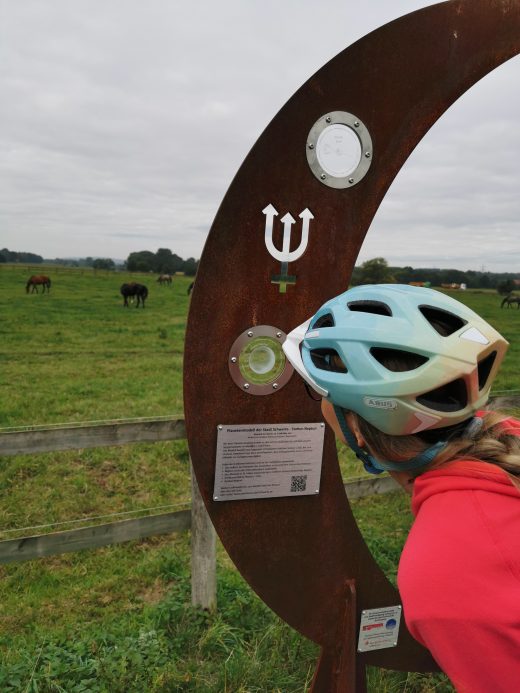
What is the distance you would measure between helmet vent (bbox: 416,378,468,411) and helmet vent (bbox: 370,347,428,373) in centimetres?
9

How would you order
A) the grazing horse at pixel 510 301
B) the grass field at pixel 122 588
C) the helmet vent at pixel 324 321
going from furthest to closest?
1. the grazing horse at pixel 510 301
2. the grass field at pixel 122 588
3. the helmet vent at pixel 324 321

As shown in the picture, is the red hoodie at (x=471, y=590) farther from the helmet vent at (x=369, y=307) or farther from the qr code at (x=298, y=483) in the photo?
the qr code at (x=298, y=483)

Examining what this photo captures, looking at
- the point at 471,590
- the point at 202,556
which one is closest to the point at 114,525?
the point at 202,556

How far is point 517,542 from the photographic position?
1.13m

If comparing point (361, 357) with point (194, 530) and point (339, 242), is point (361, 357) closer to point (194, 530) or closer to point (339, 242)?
point (339, 242)

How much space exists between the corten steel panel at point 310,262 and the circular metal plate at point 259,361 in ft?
0.11

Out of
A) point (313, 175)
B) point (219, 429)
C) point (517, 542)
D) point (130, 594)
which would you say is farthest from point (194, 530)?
point (517, 542)

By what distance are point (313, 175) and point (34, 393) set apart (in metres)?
8.11

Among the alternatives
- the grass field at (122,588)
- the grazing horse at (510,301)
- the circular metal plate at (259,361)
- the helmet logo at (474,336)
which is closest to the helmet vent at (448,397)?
the helmet logo at (474,336)

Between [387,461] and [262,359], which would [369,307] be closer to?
[387,461]

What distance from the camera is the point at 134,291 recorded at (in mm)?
22891

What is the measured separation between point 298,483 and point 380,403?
122 centimetres

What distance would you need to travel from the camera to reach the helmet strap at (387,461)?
145 cm

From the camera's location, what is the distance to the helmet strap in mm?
1446
